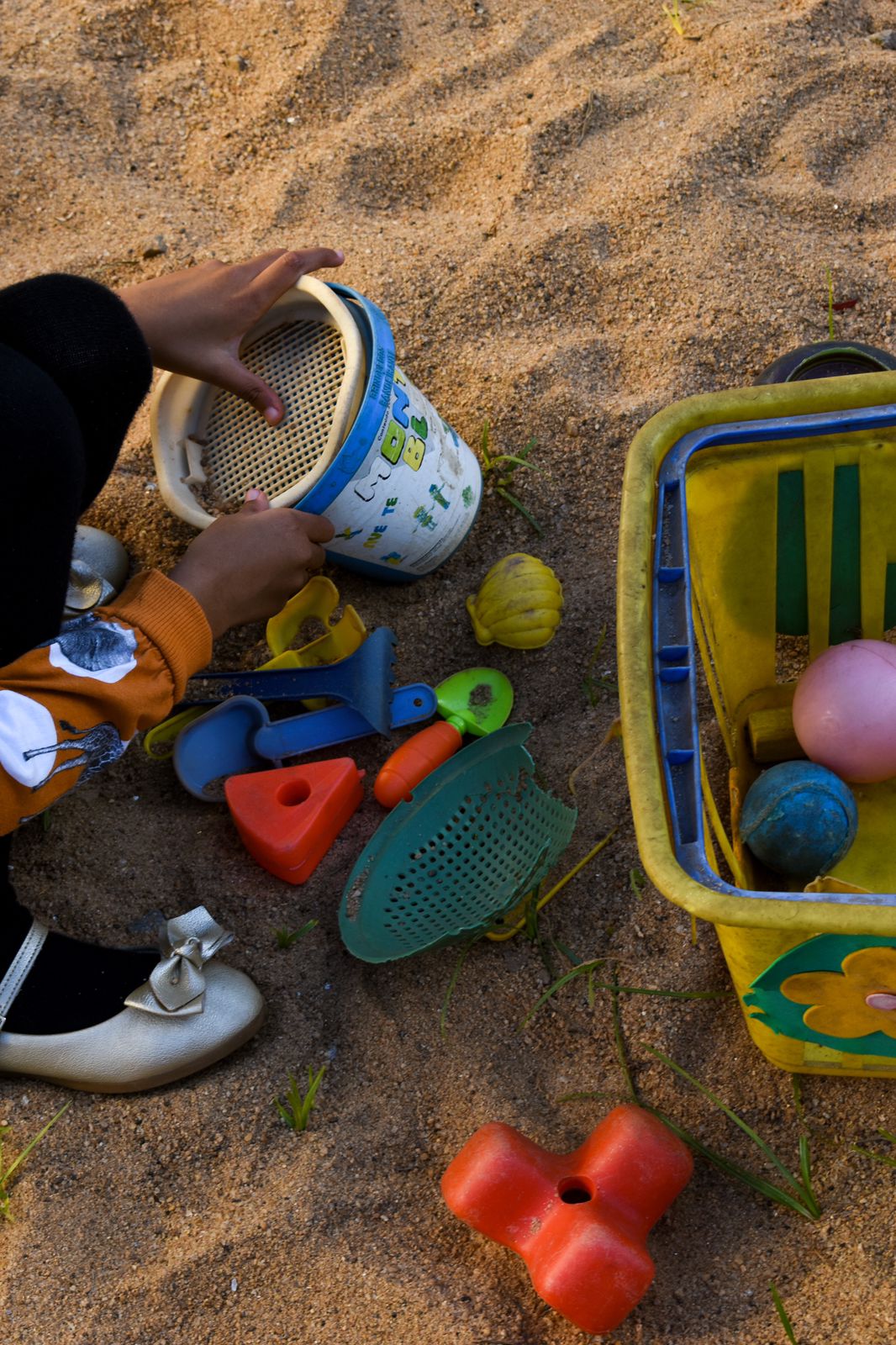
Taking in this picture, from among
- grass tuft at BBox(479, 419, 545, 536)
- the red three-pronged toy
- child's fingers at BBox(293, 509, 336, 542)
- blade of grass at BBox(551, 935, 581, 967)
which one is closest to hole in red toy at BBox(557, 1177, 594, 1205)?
the red three-pronged toy

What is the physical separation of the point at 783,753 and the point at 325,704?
55 cm

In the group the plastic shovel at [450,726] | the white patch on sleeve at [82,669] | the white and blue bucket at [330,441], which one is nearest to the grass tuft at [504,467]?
the white and blue bucket at [330,441]

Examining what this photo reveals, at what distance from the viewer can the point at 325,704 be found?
1.41 m

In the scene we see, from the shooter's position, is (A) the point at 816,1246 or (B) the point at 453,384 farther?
(B) the point at 453,384

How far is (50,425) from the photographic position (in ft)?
3.65

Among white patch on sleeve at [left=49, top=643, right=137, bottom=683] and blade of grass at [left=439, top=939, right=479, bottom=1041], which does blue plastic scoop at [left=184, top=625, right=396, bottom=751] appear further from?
blade of grass at [left=439, top=939, right=479, bottom=1041]

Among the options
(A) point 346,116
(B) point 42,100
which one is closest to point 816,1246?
(A) point 346,116

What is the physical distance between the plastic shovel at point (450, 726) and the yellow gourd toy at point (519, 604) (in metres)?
0.05

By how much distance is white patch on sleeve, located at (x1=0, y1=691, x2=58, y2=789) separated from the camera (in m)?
1.13

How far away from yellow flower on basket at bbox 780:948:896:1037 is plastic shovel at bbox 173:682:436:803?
23.3 inches

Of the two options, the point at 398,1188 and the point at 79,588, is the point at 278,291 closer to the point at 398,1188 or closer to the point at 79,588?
the point at 79,588

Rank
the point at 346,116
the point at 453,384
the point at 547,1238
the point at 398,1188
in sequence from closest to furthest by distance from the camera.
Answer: the point at 547,1238, the point at 398,1188, the point at 453,384, the point at 346,116

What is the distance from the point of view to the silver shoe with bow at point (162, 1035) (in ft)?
3.89

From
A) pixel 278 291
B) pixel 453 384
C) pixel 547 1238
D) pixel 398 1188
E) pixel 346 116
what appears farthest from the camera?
pixel 346 116
